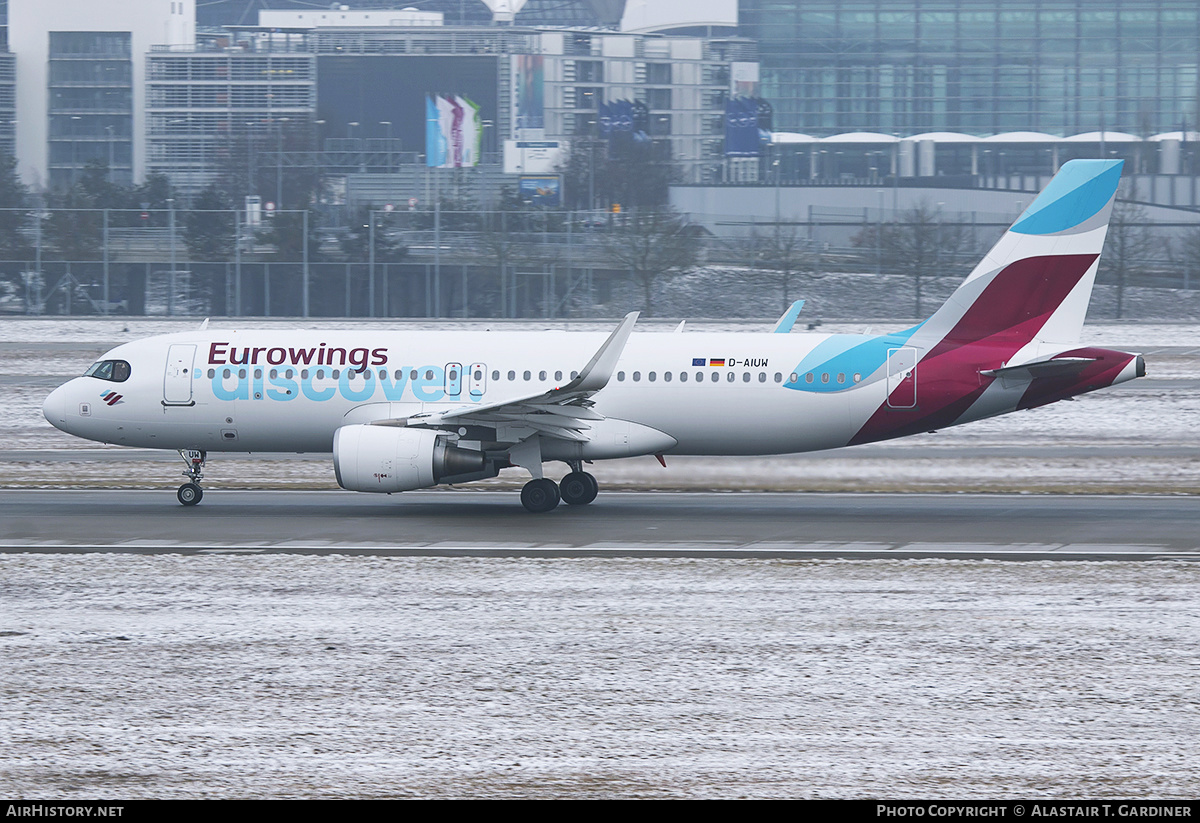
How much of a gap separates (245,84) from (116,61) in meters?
14.5

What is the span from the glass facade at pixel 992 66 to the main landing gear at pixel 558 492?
500ft

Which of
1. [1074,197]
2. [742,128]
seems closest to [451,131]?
[742,128]

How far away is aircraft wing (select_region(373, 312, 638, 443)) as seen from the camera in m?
25.6

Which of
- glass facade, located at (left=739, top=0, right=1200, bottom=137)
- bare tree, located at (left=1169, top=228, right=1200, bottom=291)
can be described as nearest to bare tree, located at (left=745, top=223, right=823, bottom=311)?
bare tree, located at (left=1169, top=228, right=1200, bottom=291)

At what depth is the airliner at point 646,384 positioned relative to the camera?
26.8 m

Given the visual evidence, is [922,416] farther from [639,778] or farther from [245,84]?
[245,84]

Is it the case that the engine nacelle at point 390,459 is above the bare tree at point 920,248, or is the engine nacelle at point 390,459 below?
below

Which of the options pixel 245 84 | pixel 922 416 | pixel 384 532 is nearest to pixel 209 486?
pixel 384 532

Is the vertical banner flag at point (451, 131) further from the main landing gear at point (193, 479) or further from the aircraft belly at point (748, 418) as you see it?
the aircraft belly at point (748, 418)

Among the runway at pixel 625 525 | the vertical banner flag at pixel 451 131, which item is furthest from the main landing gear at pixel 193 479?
the vertical banner flag at pixel 451 131

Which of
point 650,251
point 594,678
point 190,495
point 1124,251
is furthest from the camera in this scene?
point 1124,251

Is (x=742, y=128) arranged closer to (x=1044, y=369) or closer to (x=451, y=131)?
(x=451, y=131)

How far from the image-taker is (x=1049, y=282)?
27172mm

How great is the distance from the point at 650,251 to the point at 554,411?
38.0 m
